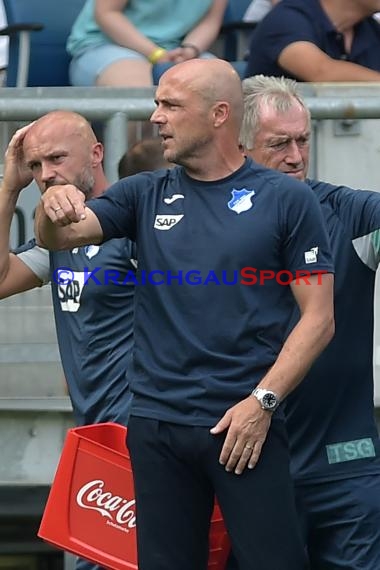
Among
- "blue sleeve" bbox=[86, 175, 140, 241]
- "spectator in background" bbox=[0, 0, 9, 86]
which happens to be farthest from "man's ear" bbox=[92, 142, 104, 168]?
"spectator in background" bbox=[0, 0, 9, 86]

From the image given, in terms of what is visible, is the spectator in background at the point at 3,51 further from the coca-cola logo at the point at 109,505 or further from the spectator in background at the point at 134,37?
the coca-cola logo at the point at 109,505

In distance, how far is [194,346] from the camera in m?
3.96

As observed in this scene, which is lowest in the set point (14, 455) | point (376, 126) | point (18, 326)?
point (14, 455)

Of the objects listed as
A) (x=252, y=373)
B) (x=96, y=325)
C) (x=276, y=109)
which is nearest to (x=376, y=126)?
(x=276, y=109)

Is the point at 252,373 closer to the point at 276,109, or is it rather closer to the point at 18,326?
the point at 276,109

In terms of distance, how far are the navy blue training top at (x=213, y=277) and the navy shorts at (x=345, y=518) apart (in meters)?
0.64

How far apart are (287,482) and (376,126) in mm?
1905

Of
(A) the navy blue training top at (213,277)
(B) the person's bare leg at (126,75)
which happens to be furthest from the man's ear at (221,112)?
(B) the person's bare leg at (126,75)

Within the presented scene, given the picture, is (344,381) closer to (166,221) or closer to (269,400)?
(269,400)

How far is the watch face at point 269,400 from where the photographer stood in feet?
12.8

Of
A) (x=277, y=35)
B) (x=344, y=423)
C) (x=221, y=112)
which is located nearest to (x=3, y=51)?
(x=277, y=35)

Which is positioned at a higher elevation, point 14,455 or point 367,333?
point 367,333

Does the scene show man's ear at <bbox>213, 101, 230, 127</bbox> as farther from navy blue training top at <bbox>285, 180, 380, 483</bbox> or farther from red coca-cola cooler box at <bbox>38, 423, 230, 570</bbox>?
red coca-cola cooler box at <bbox>38, 423, 230, 570</bbox>

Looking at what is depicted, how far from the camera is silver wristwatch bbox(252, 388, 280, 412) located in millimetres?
3895
